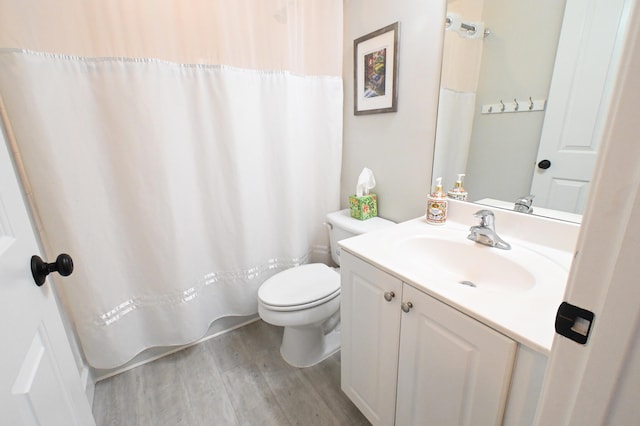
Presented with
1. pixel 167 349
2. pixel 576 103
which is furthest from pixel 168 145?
pixel 576 103

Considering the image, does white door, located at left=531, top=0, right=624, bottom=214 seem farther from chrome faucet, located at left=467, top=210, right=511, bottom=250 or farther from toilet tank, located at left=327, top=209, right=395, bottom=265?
toilet tank, located at left=327, top=209, right=395, bottom=265

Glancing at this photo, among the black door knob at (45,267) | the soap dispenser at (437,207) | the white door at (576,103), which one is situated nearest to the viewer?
the black door knob at (45,267)

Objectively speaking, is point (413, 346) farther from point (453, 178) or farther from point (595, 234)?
point (453, 178)

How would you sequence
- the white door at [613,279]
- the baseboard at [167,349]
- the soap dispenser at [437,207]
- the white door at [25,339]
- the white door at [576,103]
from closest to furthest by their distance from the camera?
the white door at [613,279], the white door at [25,339], the white door at [576,103], the soap dispenser at [437,207], the baseboard at [167,349]

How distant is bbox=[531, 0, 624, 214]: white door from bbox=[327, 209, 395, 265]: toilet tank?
73cm

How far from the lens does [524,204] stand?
104 centimetres

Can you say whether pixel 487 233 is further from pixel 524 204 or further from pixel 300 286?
pixel 300 286

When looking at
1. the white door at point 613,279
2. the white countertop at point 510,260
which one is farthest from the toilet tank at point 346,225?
the white door at point 613,279

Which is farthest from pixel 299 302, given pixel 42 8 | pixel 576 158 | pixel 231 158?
pixel 42 8

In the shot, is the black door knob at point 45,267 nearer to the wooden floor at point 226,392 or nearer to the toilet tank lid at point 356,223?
the wooden floor at point 226,392

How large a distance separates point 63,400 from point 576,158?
5.10 feet

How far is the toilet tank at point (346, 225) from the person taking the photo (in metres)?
1.54

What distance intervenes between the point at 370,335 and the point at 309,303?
41 centimetres

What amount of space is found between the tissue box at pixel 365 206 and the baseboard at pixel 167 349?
977mm
